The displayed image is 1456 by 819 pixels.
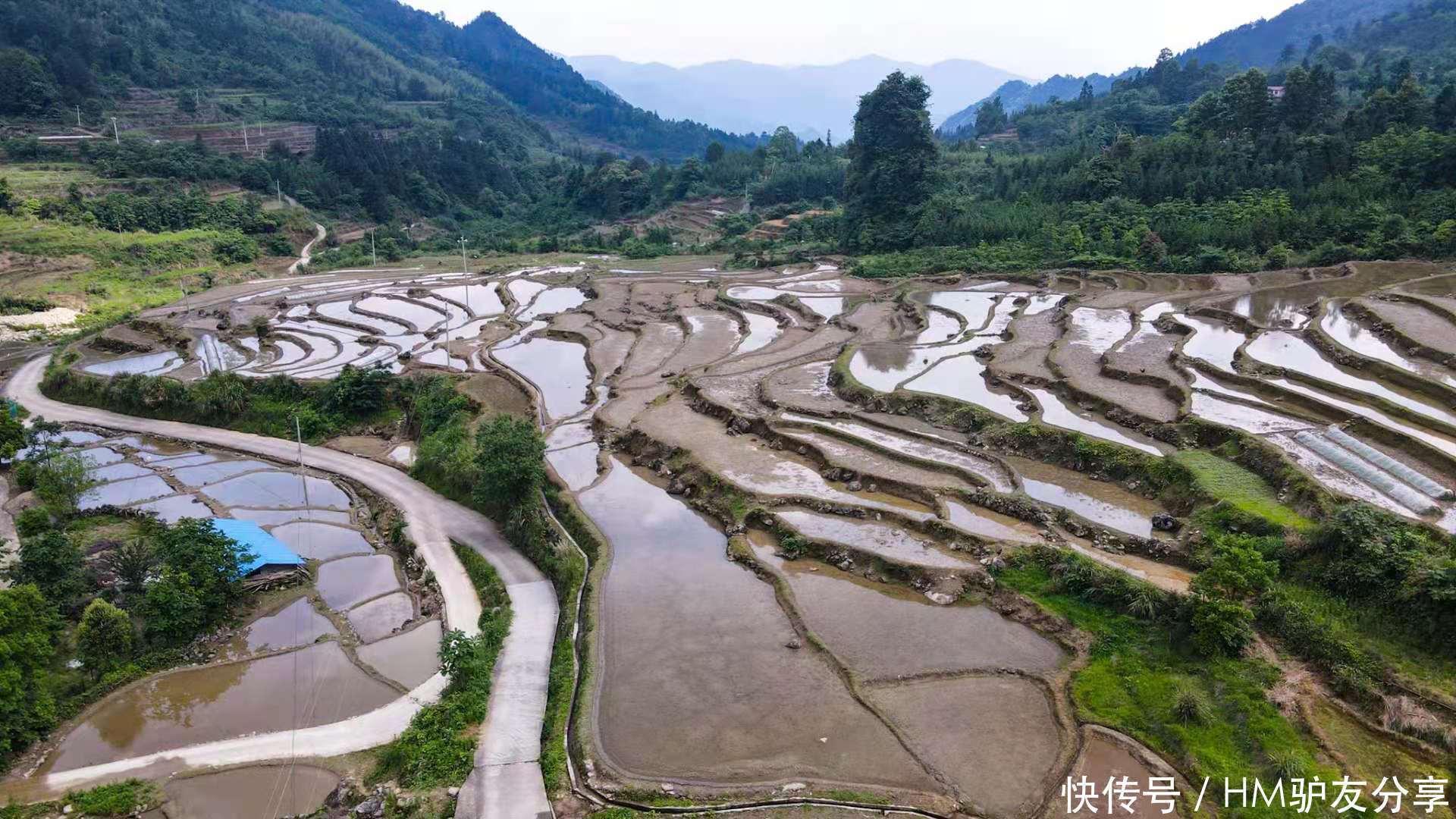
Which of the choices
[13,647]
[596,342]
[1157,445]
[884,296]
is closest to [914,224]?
[884,296]

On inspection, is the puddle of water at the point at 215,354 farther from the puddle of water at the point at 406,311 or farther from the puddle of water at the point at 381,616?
the puddle of water at the point at 381,616

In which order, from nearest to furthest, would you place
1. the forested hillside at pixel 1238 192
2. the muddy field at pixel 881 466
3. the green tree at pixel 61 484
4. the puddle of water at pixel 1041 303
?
the muddy field at pixel 881 466
the green tree at pixel 61 484
the puddle of water at pixel 1041 303
the forested hillside at pixel 1238 192

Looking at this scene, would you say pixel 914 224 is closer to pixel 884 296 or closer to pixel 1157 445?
pixel 884 296

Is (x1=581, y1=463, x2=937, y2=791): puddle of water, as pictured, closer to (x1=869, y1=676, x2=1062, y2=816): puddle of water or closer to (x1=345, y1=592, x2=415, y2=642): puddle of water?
(x1=869, y1=676, x2=1062, y2=816): puddle of water

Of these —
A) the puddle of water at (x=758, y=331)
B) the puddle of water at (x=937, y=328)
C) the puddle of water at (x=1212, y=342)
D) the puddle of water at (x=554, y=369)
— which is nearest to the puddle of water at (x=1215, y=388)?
the puddle of water at (x=1212, y=342)

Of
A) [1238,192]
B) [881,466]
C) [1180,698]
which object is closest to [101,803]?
[1180,698]

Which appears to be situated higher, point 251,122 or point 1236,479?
point 251,122

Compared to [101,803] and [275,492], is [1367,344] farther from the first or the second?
[275,492]
